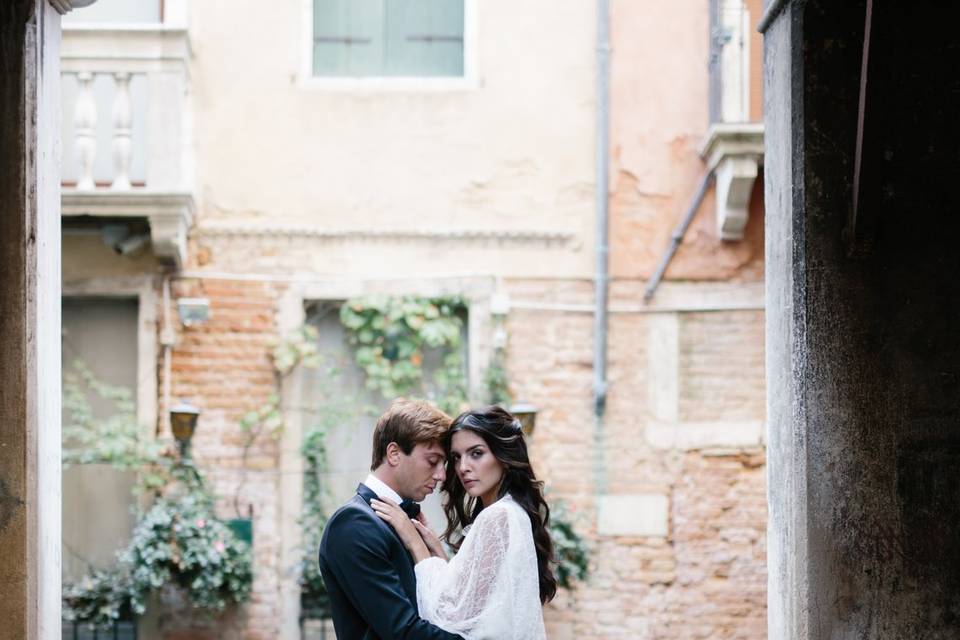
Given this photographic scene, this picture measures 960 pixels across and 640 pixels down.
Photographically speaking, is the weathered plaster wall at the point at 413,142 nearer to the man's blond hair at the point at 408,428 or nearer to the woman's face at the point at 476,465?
the man's blond hair at the point at 408,428

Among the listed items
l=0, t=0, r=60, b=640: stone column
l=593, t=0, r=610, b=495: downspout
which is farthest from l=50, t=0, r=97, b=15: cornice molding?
l=593, t=0, r=610, b=495: downspout

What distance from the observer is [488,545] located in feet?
12.2

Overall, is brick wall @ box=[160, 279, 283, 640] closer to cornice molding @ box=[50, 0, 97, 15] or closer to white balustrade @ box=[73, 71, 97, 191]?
white balustrade @ box=[73, 71, 97, 191]

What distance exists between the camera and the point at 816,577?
137 inches

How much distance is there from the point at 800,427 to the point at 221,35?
6445mm

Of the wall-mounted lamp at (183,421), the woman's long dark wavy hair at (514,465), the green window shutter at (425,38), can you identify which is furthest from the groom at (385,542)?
the green window shutter at (425,38)

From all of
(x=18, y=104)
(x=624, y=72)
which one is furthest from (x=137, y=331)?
(x=18, y=104)

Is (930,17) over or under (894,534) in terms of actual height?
over

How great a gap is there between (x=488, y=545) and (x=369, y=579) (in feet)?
1.11

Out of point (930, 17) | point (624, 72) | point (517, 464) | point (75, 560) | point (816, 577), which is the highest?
point (624, 72)

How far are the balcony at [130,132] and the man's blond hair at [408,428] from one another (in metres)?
4.86

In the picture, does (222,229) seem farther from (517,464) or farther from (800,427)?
(800,427)

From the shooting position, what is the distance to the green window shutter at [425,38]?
921cm

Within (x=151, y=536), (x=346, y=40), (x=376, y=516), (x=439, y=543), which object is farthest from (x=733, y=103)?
(x=376, y=516)
